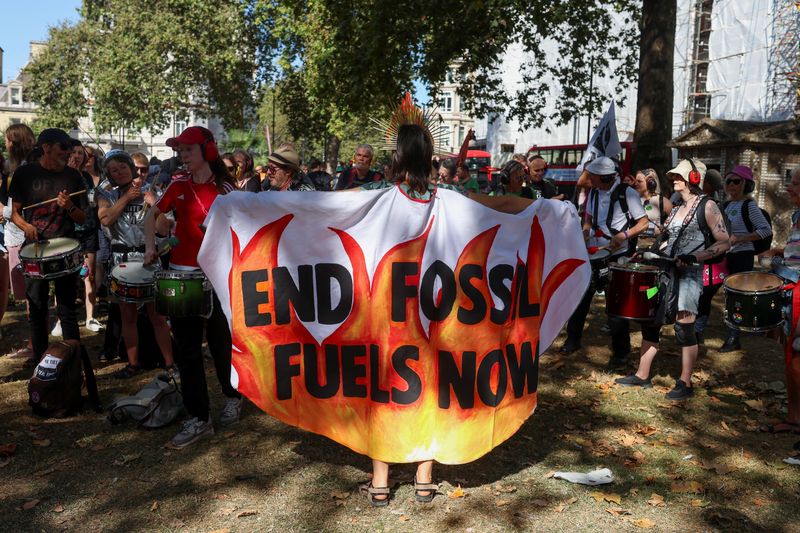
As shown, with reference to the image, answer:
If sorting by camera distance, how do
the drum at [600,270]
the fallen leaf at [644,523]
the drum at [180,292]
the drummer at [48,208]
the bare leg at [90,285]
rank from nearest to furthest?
the fallen leaf at [644,523], the drum at [180,292], the drummer at [48,208], the drum at [600,270], the bare leg at [90,285]

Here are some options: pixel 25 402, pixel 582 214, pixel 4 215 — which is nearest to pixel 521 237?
pixel 582 214

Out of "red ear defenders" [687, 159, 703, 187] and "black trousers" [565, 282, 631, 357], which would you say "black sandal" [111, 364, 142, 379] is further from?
"red ear defenders" [687, 159, 703, 187]

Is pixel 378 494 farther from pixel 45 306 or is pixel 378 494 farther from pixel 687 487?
pixel 45 306

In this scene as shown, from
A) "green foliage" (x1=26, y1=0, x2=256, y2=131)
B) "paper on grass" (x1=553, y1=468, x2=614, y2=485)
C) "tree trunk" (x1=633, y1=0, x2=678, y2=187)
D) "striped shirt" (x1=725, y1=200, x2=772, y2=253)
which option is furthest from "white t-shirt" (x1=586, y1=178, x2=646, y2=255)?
"green foliage" (x1=26, y1=0, x2=256, y2=131)

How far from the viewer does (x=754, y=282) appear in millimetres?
5520

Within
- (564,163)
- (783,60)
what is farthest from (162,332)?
(564,163)

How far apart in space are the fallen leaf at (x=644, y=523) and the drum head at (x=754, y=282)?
1.93 m

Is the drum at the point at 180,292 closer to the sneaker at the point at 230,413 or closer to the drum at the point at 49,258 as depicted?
the sneaker at the point at 230,413

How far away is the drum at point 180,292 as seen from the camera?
5012mm

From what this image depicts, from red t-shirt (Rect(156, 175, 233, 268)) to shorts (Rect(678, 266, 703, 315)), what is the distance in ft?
→ 12.9

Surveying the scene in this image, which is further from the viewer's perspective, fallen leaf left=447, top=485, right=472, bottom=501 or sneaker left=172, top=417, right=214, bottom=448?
sneaker left=172, top=417, right=214, bottom=448

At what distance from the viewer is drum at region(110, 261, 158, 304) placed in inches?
234

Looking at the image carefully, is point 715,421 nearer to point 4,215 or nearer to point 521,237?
point 521,237

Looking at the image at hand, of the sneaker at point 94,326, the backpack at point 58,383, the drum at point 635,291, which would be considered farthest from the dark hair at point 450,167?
the backpack at point 58,383
